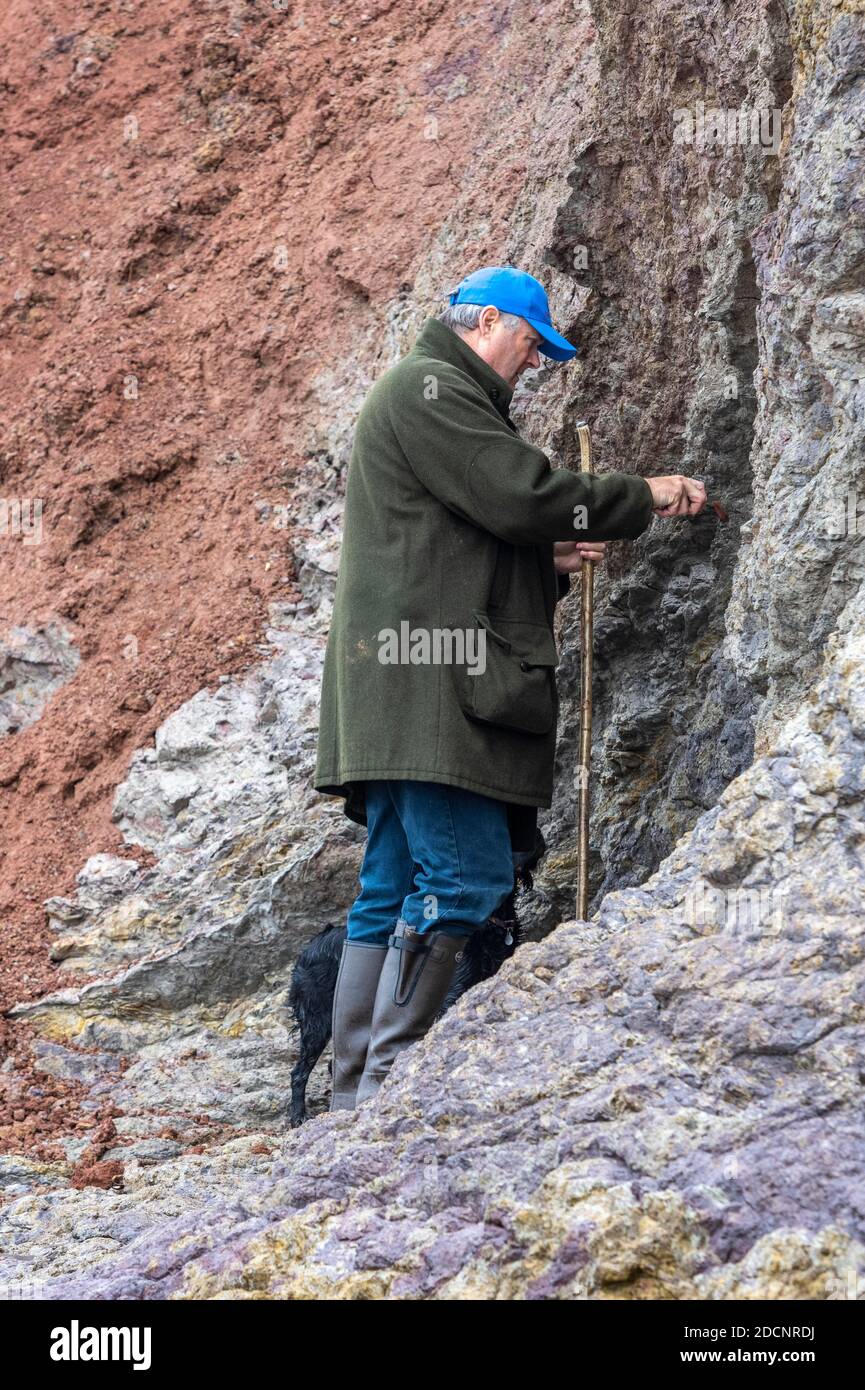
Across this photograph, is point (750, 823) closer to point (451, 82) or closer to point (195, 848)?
point (195, 848)

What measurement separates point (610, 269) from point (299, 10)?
17.4ft

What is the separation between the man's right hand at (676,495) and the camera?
4.19 meters

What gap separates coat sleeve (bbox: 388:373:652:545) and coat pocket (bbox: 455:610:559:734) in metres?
0.26

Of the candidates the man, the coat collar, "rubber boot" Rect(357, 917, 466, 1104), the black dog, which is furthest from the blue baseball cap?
"rubber boot" Rect(357, 917, 466, 1104)

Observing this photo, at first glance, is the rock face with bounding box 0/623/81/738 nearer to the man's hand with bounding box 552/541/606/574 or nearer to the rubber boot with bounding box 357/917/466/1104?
the man's hand with bounding box 552/541/606/574

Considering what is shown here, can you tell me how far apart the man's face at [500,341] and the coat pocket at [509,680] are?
2.67ft

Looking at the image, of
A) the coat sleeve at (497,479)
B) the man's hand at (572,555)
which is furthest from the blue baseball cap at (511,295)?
the man's hand at (572,555)

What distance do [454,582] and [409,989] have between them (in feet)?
3.73

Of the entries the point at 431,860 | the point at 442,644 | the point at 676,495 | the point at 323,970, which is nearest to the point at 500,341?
the point at 676,495

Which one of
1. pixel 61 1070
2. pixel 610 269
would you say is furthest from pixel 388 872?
pixel 610 269

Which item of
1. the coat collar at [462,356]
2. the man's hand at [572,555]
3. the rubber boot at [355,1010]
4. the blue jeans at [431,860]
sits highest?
the coat collar at [462,356]

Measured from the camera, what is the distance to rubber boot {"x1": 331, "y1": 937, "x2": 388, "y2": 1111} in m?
4.18

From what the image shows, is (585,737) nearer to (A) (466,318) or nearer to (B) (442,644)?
(B) (442,644)

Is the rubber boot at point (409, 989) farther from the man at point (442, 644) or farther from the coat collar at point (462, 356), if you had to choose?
the coat collar at point (462, 356)
